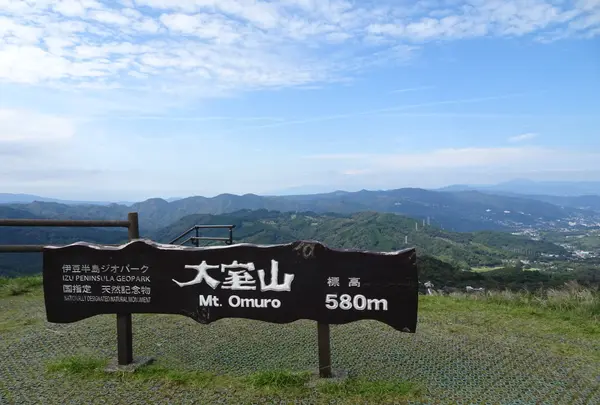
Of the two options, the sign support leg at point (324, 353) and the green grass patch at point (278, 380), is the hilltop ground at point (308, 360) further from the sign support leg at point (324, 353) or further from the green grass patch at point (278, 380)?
the sign support leg at point (324, 353)

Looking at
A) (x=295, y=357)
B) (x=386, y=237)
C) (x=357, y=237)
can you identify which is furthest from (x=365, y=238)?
(x=295, y=357)

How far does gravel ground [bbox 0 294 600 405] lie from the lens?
345 cm

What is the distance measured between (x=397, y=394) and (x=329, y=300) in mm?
910

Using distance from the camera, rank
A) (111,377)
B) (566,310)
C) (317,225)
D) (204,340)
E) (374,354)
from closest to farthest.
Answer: (111,377) → (374,354) → (204,340) → (566,310) → (317,225)

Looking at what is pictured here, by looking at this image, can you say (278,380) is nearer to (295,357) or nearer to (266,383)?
(266,383)

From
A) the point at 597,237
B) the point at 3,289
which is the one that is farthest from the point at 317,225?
the point at 3,289

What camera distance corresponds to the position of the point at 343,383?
3.58m

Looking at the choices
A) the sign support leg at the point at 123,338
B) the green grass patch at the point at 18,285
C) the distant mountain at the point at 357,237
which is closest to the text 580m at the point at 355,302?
the sign support leg at the point at 123,338

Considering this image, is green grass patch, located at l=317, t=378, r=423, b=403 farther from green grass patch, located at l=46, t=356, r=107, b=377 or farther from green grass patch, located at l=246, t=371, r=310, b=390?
green grass patch, located at l=46, t=356, r=107, b=377

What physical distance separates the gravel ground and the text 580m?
744mm

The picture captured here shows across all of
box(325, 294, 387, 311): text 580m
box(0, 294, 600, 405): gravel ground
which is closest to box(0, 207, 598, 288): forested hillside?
box(0, 294, 600, 405): gravel ground

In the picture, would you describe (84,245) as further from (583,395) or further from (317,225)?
(317,225)

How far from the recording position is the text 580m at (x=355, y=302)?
3527mm

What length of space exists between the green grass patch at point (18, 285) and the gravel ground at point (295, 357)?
160cm
